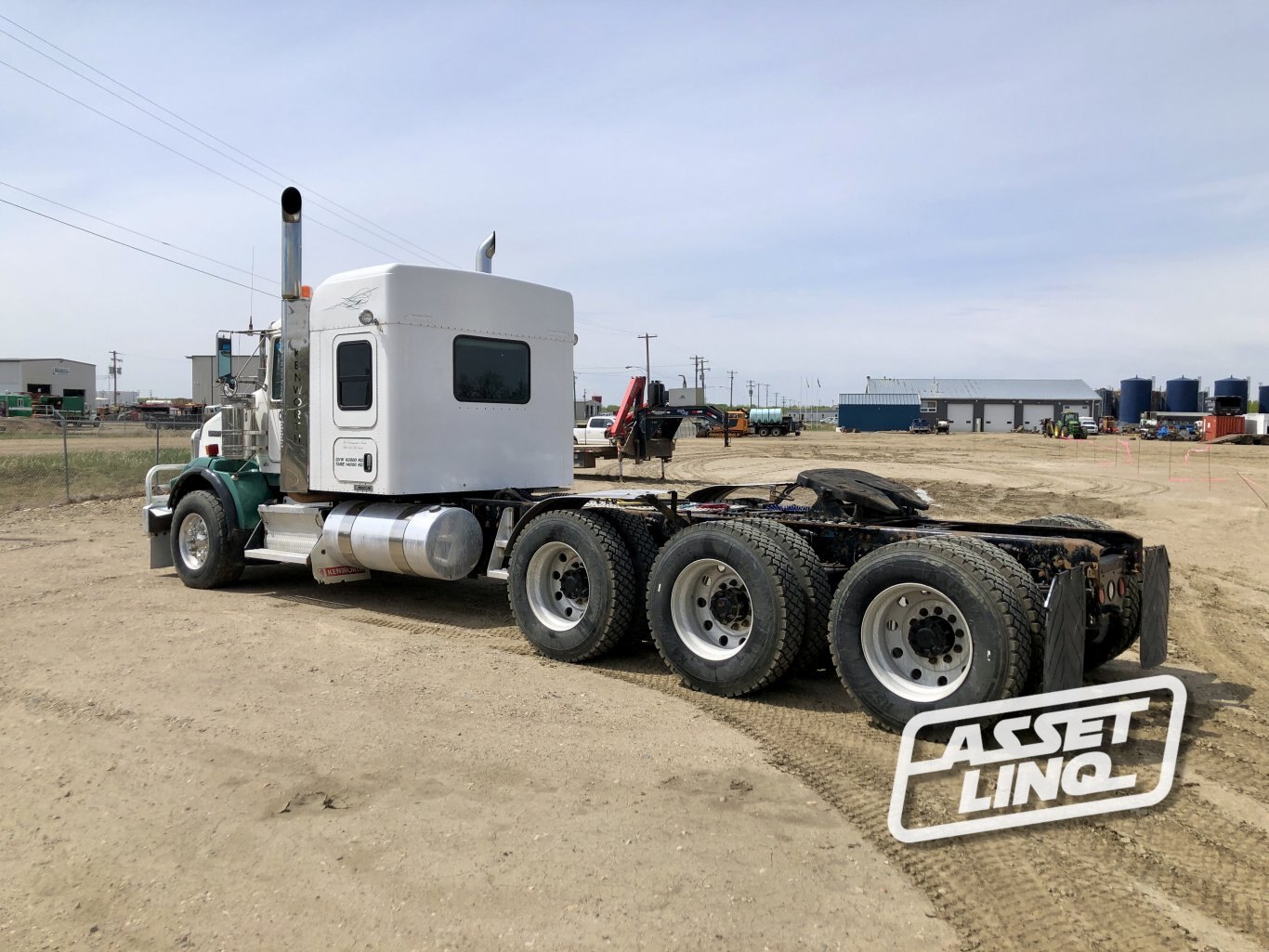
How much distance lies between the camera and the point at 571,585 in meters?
7.28

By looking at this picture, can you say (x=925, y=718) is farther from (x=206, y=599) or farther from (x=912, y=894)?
(x=206, y=599)

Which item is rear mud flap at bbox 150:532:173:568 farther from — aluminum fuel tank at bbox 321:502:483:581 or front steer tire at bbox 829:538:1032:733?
front steer tire at bbox 829:538:1032:733

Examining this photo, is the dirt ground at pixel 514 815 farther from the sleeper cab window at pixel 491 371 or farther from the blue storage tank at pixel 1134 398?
the blue storage tank at pixel 1134 398

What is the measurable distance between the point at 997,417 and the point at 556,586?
86.6 m

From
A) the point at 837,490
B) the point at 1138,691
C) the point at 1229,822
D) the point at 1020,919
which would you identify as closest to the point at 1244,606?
the point at 1138,691

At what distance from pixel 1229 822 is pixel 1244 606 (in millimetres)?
5851

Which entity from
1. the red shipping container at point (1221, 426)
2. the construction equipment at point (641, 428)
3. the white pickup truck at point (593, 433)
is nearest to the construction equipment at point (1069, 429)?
the red shipping container at point (1221, 426)

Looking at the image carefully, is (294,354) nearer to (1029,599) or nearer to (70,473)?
(1029,599)

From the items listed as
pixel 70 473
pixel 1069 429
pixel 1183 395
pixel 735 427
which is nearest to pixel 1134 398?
pixel 1183 395

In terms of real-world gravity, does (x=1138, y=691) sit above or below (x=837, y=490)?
below

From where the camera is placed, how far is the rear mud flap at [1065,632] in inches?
188

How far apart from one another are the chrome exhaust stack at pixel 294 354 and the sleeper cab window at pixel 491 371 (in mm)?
1569

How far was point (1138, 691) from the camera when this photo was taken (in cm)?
607

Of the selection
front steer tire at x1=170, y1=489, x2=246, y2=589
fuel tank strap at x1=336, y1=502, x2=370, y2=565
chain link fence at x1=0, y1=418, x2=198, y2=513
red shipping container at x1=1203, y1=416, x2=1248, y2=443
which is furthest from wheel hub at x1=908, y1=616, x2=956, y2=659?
red shipping container at x1=1203, y1=416, x2=1248, y2=443
